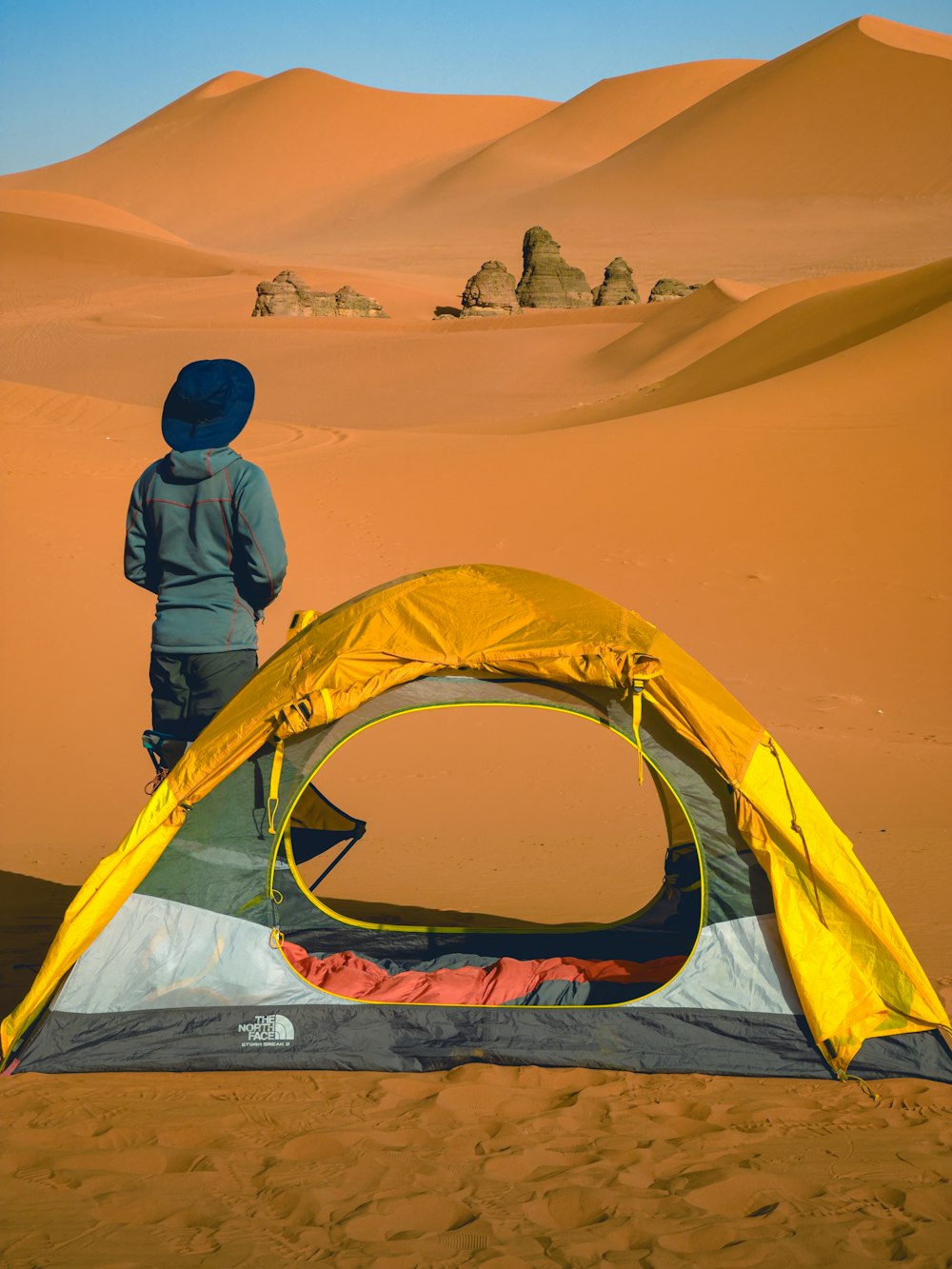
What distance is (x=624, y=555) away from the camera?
1391cm

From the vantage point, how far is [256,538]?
15.2 feet

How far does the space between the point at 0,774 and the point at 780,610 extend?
281 inches

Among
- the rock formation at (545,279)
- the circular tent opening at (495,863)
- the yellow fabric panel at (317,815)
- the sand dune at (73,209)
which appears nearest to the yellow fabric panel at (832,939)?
the circular tent opening at (495,863)

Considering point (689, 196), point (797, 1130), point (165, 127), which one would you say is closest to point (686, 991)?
point (797, 1130)

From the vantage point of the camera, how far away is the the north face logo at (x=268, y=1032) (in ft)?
14.3

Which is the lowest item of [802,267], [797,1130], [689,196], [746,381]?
[797,1130]

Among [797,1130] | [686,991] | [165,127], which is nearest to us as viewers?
[797,1130]

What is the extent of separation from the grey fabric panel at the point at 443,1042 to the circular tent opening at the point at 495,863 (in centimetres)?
26

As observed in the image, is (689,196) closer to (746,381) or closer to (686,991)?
(746,381)

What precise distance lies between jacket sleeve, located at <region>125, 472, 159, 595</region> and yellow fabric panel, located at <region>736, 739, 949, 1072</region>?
2231mm

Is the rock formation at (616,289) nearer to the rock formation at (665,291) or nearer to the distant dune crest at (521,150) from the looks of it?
the rock formation at (665,291)

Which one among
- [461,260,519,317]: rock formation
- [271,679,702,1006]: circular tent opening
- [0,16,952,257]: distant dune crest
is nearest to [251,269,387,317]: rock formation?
[461,260,519,317]: rock formation

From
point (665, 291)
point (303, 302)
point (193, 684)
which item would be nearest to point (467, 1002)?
point (193, 684)

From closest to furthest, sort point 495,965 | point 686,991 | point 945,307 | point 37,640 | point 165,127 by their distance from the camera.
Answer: point 686,991, point 495,965, point 37,640, point 945,307, point 165,127
